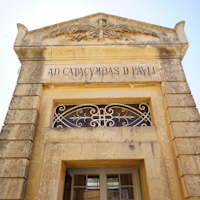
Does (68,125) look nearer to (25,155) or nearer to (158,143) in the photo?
(25,155)

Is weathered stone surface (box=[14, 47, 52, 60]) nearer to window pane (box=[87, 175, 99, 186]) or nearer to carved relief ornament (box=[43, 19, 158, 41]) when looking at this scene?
carved relief ornament (box=[43, 19, 158, 41])

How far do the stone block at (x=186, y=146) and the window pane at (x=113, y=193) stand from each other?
→ 6.34 ft

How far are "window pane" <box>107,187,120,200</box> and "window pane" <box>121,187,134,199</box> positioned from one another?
133 mm

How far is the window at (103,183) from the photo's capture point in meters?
4.94

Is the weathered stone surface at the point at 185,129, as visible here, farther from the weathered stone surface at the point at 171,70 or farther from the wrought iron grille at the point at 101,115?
the weathered stone surface at the point at 171,70

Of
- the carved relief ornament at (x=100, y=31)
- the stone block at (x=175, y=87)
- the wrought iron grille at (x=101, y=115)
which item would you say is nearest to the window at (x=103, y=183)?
the wrought iron grille at (x=101, y=115)

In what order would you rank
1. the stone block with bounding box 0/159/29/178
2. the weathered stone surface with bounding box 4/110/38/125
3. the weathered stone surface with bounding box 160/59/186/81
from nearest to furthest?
the stone block with bounding box 0/159/29/178, the weathered stone surface with bounding box 4/110/38/125, the weathered stone surface with bounding box 160/59/186/81

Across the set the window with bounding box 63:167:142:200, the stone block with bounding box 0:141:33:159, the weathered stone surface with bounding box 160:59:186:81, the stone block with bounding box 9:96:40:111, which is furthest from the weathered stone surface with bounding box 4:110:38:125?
the weathered stone surface with bounding box 160:59:186:81

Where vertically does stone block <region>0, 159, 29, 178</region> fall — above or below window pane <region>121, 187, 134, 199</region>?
above

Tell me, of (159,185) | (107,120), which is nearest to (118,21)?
(107,120)

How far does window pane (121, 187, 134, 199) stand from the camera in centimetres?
491

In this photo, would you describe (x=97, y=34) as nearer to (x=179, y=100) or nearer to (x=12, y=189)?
(x=179, y=100)

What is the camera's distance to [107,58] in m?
5.84

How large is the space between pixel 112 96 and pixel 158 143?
1725mm
